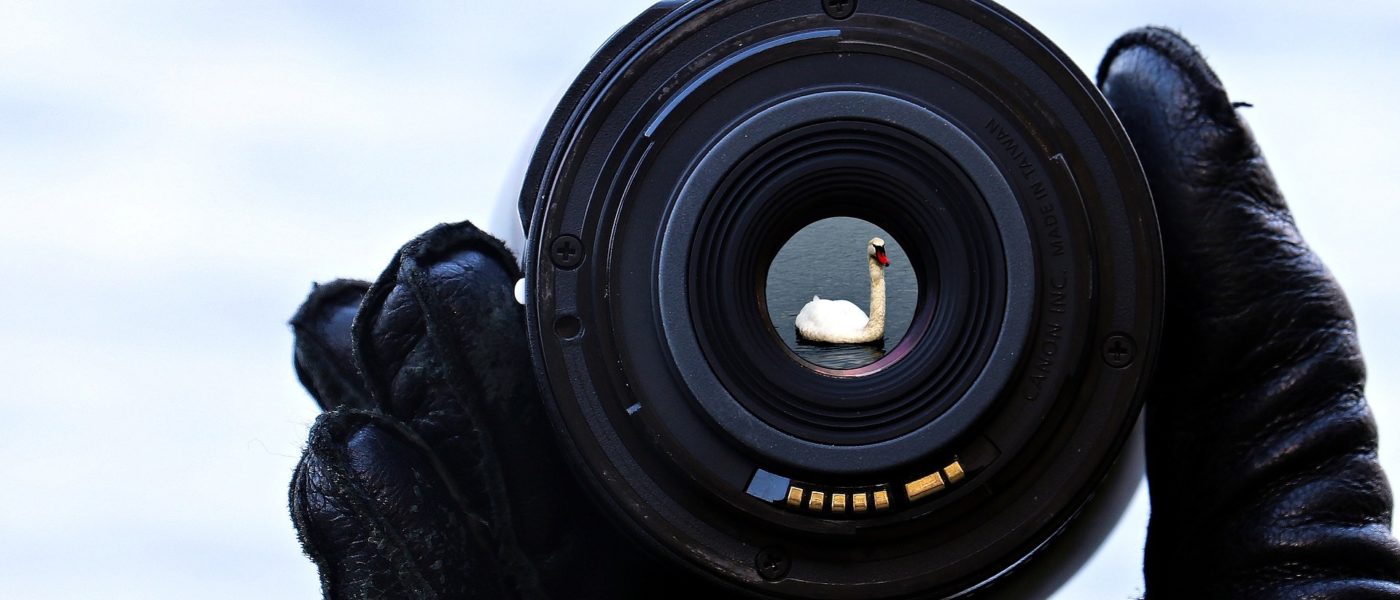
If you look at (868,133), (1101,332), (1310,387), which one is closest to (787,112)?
(868,133)

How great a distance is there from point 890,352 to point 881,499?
2.6 inches

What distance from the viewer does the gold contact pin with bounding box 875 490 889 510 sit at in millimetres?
535

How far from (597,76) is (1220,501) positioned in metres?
0.34

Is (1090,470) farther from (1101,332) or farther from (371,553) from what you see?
(371,553)

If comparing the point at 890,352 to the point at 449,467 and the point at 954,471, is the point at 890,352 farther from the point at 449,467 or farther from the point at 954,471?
the point at 449,467

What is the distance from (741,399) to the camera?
1.75 feet

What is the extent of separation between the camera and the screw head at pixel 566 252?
0.55m

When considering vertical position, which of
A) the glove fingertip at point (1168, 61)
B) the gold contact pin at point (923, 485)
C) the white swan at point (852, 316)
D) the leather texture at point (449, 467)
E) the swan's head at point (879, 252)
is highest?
the glove fingertip at point (1168, 61)

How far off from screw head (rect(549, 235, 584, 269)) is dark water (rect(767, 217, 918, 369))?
0.09 m

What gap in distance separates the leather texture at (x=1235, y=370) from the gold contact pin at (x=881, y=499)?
0.18 meters

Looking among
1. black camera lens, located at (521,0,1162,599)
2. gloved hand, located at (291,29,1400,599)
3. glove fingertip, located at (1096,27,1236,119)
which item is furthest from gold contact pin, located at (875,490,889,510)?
glove fingertip, located at (1096,27,1236,119)

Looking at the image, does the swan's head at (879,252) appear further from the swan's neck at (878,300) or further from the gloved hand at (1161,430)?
the gloved hand at (1161,430)

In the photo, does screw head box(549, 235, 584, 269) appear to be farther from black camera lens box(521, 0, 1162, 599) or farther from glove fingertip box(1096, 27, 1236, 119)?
glove fingertip box(1096, 27, 1236, 119)

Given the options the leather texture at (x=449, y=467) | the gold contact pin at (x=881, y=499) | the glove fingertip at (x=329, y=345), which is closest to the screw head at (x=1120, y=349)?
the gold contact pin at (x=881, y=499)
